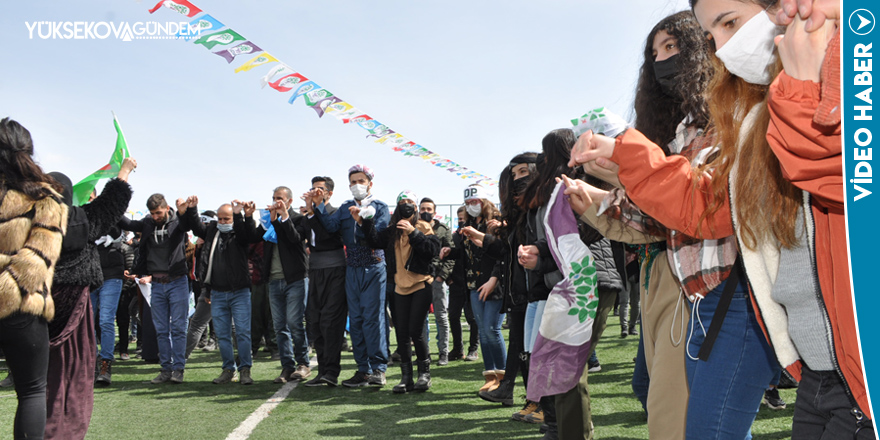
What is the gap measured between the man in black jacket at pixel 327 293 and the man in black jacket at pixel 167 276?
1.47 metres

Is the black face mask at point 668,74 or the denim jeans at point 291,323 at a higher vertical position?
the black face mask at point 668,74

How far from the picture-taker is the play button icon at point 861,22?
994 mm

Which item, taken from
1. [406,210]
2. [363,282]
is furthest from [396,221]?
[363,282]

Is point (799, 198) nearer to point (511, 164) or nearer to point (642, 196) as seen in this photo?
point (642, 196)

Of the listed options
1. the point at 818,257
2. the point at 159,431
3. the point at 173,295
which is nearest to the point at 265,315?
the point at 173,295

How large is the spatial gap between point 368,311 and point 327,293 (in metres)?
0.51

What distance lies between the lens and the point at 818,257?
1.23 meters

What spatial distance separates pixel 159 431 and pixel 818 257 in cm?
467

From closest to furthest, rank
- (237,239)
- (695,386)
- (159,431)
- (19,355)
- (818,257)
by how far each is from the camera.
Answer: (818,257), (695,386), (19,355), (159,431), (237,239)

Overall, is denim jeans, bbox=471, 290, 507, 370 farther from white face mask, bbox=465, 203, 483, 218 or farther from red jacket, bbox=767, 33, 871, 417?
red jacket, bbox=767, 33, 871, 417

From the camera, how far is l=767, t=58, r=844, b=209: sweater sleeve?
41.8 inches

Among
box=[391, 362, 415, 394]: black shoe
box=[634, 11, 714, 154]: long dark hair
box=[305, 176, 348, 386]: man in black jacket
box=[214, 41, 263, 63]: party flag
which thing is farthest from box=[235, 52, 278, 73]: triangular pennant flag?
box=[634, 11, 714, 154]: long dark hair

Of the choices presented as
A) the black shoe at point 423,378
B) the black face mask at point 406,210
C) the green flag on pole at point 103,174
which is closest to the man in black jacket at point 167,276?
the black face mask at point 406,210

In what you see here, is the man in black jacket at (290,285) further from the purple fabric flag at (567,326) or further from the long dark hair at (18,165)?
the purple fabric flag at (567,326)
